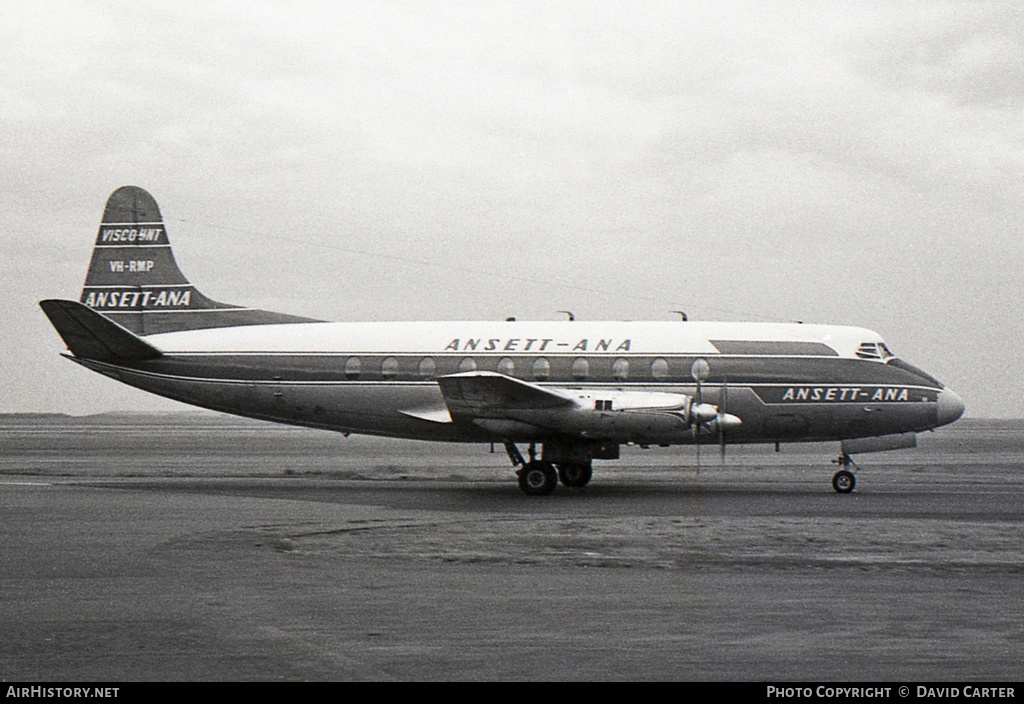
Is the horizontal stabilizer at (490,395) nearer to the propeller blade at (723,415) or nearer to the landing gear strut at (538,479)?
the landing gear strut at (538,479)

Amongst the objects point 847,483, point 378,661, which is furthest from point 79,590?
point 847,483

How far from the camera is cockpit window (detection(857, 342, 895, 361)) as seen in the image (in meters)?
26.2

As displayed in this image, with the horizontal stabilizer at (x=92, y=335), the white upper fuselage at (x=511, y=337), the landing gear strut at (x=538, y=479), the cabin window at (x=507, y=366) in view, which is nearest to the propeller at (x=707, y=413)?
the white upper fuselage at (x=511, y=337)

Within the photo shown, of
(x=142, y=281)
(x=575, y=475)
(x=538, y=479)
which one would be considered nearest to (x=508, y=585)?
(x=538, y=479)

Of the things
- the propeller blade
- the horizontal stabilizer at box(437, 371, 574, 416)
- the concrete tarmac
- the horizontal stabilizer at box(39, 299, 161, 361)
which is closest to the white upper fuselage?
the horizontal stabilizer at box(39, 299, 161, 361)

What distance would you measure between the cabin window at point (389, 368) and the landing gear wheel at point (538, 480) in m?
4.70

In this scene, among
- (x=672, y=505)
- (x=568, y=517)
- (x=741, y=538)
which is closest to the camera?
(x=741, y=538)

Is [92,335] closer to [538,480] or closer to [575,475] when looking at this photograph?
[538,480]

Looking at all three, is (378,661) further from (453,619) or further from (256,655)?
(453,619)

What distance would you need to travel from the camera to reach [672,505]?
70.3 feet

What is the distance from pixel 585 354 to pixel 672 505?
19.4ft

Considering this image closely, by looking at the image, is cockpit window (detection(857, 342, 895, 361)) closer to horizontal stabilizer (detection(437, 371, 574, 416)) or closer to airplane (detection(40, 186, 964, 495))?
airplane (detection(40, 186, 964, 495))

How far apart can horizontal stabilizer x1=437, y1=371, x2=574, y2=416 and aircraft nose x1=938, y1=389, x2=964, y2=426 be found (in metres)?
9.22

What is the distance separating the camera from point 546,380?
1034 inches
